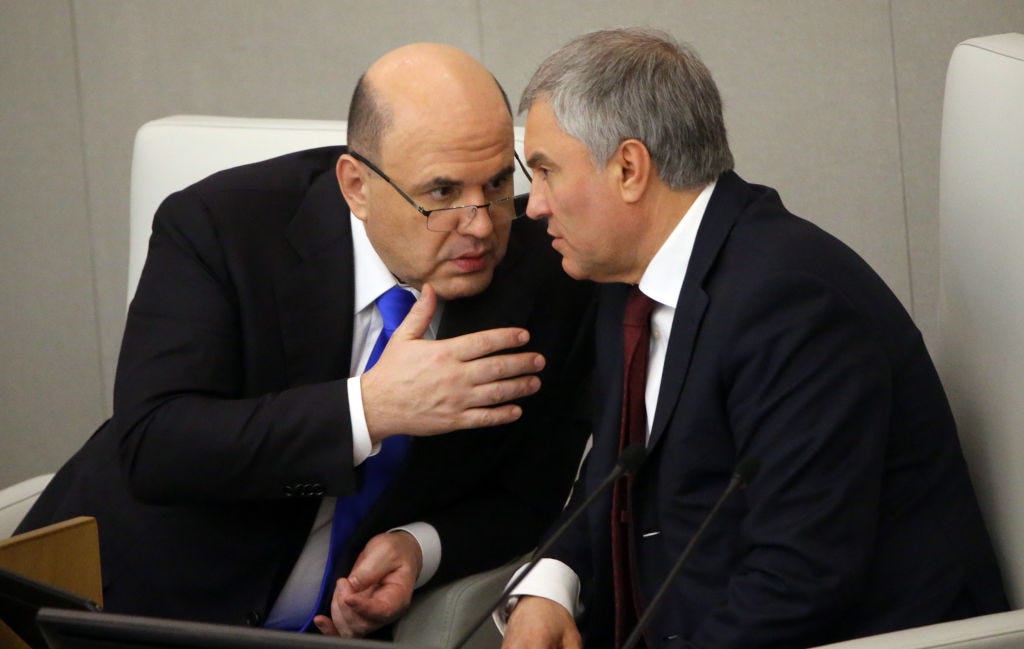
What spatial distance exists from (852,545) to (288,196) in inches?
40.1

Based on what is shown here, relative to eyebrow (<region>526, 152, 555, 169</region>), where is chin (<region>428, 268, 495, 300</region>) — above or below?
below

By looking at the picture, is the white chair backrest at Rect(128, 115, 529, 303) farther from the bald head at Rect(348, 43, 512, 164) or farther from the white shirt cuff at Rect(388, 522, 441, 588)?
the white shirt cuff at Rect(388, 522, 441, 588)

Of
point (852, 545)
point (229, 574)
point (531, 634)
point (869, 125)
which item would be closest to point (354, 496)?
point (229, 574)

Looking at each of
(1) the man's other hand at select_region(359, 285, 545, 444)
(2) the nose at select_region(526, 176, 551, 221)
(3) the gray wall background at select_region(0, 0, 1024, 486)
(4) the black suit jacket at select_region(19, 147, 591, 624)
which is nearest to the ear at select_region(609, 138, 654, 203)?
(2) the nose at select_region(526, 176, 551, 221)

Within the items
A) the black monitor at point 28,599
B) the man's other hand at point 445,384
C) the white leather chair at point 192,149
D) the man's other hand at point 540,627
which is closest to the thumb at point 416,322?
the man's other hand at point 445,384

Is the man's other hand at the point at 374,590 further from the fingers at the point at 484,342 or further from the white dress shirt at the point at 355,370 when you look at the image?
the fingers at the point at 484,342

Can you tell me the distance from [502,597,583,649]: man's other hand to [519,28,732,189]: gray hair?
22.5 inches

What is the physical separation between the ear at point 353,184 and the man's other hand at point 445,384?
29cm

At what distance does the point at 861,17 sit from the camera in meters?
3.30

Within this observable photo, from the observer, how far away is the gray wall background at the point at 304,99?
3.32 meters

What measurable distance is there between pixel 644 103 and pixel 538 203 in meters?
0.20

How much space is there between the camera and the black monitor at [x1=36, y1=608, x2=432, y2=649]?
94cm

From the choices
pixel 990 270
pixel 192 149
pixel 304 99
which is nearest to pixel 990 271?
pixel 990 270

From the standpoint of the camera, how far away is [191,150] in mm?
2184
